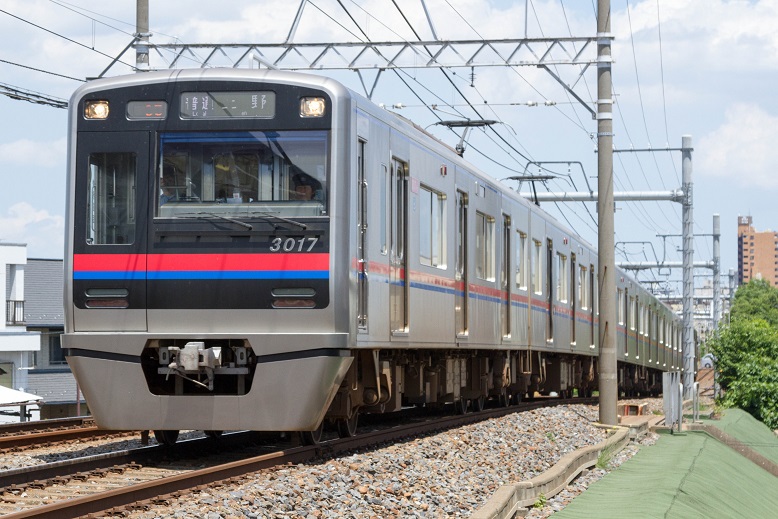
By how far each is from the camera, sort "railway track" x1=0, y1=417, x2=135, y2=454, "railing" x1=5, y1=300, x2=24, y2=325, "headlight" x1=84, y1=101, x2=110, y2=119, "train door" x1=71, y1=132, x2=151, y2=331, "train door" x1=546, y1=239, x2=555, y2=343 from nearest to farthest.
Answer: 1. "train door" x1=71, y1=132, x2=151, y2=331
2. "headlight" x1=84, y1=101, x2=110, y2=119
3. "railway track" x1=0, y1=417, x2=135, y2=454
4. "train door" x1=546, y1=239, x2=555, y2=343
5. "railing" x1=5, y1=300, x2=24, y2=325

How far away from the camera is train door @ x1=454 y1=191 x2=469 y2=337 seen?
15219mm

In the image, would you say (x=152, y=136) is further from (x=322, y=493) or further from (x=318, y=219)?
(x=322, y=493)

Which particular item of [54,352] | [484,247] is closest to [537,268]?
[484,247]

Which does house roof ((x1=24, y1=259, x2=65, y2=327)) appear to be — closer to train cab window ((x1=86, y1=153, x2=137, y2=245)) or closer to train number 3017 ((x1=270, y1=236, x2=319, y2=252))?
train cab window ((x1=86, y1=153, x2=137, y2=245))

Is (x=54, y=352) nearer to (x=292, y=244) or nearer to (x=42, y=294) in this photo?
(x=42, y=294)

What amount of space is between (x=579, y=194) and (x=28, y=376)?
2384 cm

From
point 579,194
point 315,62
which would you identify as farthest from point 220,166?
point 579,194

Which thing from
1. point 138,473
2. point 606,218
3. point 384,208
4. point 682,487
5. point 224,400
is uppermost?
point 606,218

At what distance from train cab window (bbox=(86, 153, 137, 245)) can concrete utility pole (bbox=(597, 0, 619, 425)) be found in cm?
936

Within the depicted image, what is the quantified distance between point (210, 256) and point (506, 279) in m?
8.55

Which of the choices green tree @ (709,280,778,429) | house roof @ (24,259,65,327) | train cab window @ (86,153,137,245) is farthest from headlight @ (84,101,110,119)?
house roof @ (24,259,65,327)

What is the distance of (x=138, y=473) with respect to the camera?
988cm

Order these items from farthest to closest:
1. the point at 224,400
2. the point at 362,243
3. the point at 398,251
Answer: the point at 398,251, the point at 362,243, the point at 224,400

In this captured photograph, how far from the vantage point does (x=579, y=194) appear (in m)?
35.6
